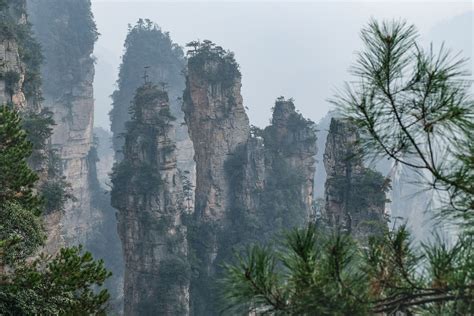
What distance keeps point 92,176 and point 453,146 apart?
37.7m

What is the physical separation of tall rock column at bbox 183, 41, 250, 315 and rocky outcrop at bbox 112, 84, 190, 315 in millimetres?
3140

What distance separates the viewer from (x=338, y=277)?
3.24 meters

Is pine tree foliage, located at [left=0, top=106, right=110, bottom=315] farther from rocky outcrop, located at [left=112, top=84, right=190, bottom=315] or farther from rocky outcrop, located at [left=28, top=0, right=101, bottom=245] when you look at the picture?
rocky outcrop, located at [left=28, top=0, right=101, bottom=245]

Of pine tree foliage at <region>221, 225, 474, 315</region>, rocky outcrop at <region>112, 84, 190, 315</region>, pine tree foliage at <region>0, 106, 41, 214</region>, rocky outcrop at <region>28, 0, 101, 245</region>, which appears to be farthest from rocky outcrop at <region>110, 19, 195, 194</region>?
pine tree foliage at <region>221, 225, 474, 315</region>

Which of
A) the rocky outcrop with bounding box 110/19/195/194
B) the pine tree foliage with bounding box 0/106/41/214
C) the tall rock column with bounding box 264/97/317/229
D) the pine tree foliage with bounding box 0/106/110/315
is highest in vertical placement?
the rocky outcrop with bounding box 110/19/195/194

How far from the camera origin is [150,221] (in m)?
22.5

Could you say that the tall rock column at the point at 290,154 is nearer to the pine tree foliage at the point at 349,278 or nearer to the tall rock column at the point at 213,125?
the tall rock column at the point at 213,125

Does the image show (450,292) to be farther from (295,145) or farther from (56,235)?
(295,145)

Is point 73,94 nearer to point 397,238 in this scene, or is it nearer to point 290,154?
point 290,154

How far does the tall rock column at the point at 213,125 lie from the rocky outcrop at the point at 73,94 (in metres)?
12.5

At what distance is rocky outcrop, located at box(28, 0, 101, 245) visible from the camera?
35.6m

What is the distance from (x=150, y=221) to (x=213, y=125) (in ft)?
24.3

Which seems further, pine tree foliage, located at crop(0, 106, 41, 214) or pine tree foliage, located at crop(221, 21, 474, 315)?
pine tree foliage, located at crop(0, 106, 41, 214)

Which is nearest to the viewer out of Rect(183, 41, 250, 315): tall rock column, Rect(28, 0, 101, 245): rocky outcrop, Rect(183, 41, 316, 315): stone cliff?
Rect(183, 41, 316, 315): stone cliff
